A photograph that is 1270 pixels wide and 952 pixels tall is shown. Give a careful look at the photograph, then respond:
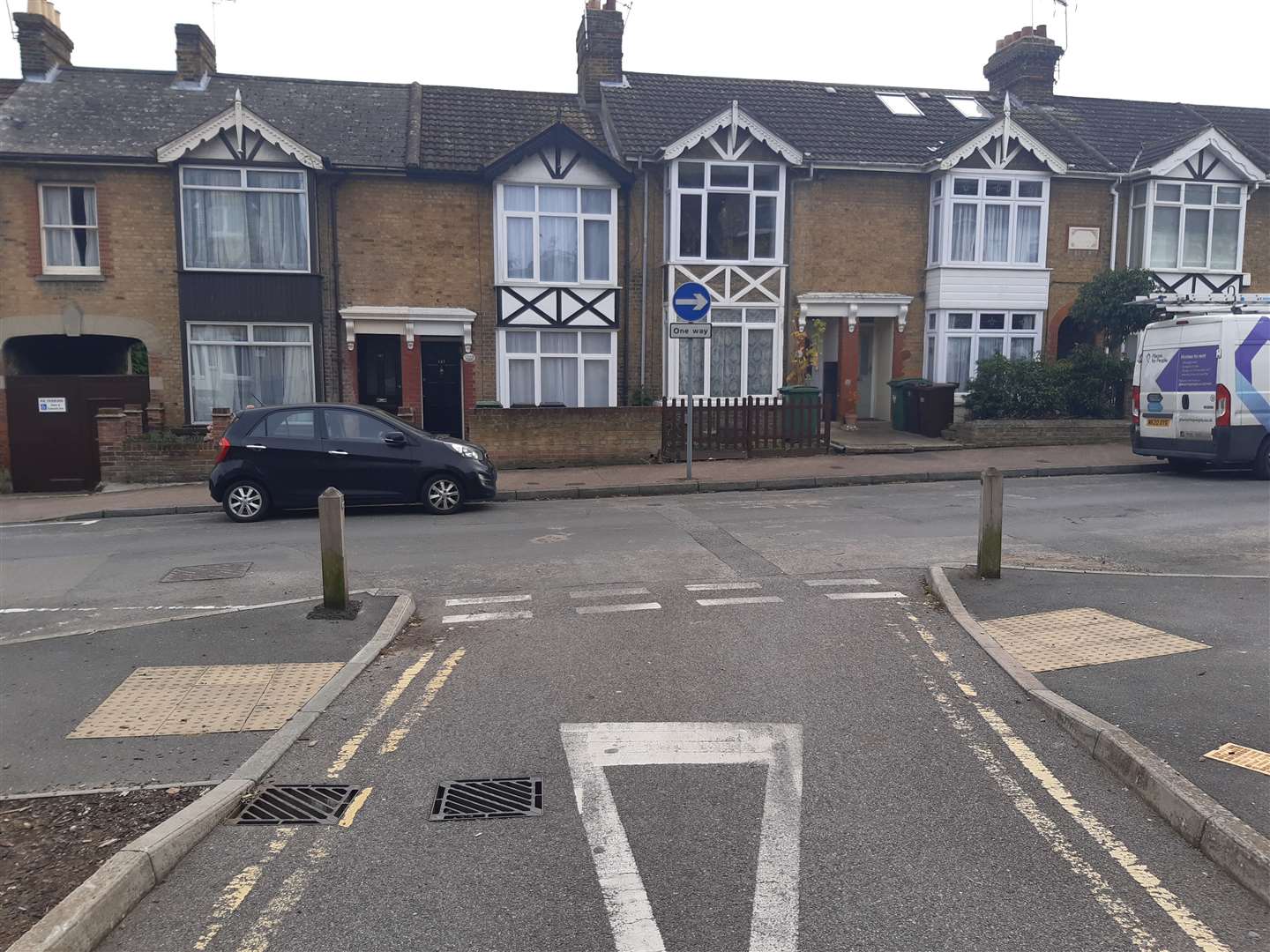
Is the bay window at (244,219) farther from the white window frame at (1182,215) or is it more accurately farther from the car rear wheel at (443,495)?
the white window frame at (1182,215)

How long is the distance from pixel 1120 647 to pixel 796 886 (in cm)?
396

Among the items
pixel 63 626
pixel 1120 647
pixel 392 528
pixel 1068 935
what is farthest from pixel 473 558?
pixel 1068 935

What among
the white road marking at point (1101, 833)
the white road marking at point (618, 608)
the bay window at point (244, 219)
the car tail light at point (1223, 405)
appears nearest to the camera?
the white road marking at point (1101, 833)

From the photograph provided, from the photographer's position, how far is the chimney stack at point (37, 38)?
2195 centimetres

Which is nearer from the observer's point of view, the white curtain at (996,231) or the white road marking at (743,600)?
the white road marking at (743,600)

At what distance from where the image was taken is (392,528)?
1257 cm

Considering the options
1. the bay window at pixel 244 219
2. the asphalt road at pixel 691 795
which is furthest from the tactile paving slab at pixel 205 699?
the bay window at pixel 244 219

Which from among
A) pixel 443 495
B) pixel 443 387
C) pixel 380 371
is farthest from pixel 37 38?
pixel 443 495

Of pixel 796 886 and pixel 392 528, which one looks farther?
pixel 392 528

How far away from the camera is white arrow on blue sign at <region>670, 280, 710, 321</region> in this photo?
15.7 meters

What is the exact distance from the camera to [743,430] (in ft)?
62.3

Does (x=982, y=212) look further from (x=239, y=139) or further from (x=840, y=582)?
(x=840, y=582)

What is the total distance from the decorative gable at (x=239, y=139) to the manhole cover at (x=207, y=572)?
1244 centimetres

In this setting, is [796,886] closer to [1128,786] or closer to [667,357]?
[1128,786]
